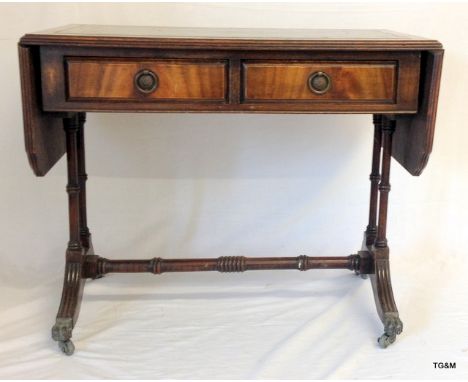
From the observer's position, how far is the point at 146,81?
207 cm

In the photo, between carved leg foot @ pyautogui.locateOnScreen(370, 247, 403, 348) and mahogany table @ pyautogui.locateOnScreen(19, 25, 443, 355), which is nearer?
mahogany table @ pyautogui.locateOnScreen(19, 25, 443, 355)

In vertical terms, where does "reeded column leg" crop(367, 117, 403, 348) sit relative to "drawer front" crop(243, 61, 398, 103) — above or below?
below

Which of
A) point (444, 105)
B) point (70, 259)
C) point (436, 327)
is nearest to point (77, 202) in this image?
point (70, 259)

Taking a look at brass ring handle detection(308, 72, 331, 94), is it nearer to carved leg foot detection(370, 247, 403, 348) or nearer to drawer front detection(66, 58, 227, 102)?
drawer front detection(66, 58, 227, 102)

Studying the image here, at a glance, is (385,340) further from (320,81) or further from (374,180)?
(320,81)

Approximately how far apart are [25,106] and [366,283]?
4.96ft

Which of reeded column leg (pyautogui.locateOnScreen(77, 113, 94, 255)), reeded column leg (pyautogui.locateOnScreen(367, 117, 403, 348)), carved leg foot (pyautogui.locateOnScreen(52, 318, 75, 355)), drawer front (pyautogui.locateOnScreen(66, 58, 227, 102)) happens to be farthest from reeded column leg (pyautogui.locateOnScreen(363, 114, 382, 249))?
carved leg foot (pyautogui.locateOnScreen(52, 318, 75, 355))

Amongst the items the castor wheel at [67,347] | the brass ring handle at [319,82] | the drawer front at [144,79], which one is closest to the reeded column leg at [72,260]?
the castor wheel at [67,347]

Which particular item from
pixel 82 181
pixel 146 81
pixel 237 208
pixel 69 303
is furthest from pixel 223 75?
pixel 237 208

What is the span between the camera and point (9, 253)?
3.03 m

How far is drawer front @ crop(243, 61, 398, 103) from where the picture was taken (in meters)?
2.08

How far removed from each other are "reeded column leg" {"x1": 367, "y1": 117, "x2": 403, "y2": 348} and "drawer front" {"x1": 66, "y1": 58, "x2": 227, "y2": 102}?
0.71 m

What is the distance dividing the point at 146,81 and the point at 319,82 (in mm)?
507

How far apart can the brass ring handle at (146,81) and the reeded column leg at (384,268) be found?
85 cm
